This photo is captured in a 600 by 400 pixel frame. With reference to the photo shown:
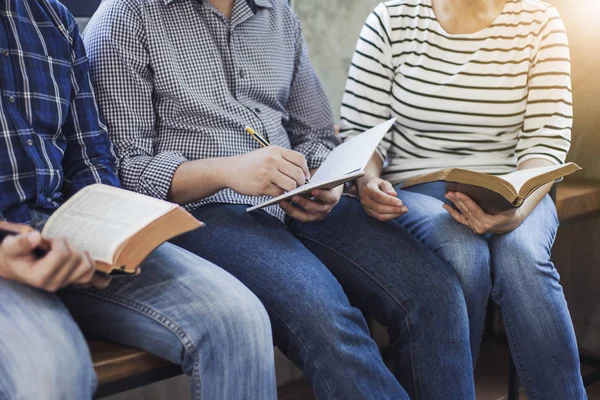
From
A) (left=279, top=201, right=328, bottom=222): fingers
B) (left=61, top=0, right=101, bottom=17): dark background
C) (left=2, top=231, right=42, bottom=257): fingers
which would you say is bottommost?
(left=279, top=201, right=328, bottom=222): fingers

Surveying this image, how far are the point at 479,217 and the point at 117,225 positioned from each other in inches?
29.8

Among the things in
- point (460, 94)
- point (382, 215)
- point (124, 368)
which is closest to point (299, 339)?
point (124, 368)

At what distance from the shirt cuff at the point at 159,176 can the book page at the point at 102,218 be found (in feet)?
0.82

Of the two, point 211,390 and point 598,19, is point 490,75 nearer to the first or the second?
point 598,19

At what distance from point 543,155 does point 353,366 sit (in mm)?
756

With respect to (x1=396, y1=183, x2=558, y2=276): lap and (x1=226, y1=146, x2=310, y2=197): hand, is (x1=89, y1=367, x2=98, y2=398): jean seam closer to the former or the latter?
(x1=226, y1=146, x2=310, y2=197): hand

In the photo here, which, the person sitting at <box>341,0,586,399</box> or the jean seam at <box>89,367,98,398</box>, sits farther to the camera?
the person sitting at <box>341,0,586,399</box>

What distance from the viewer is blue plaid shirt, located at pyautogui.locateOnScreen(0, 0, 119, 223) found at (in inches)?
44.8

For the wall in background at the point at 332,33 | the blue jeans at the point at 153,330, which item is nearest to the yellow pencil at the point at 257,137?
the blue jeans at the point at 153,330

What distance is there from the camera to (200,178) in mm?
1301

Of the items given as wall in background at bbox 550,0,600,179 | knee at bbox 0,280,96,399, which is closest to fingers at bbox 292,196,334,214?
knee at bbox 0,280,96,399

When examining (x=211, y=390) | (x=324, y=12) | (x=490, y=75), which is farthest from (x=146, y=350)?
(x=324, y=12)

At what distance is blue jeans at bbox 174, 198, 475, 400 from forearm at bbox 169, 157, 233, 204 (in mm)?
56

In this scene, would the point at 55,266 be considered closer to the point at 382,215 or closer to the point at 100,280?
the point at 100,280
